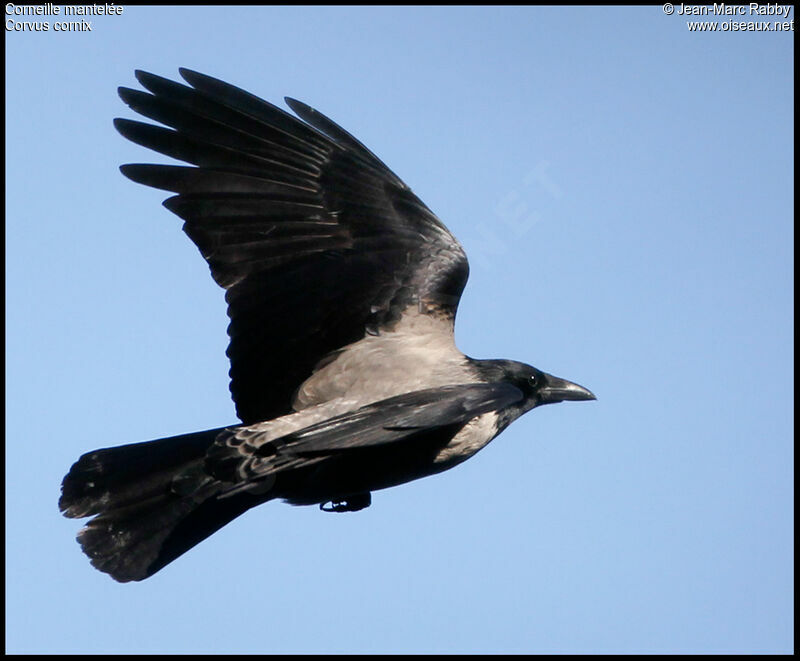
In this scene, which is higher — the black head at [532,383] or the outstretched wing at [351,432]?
the black head at [532,383]

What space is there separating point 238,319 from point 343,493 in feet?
3.91

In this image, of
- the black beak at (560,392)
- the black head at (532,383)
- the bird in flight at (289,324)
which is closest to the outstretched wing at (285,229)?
the bird in flight at (289,324)

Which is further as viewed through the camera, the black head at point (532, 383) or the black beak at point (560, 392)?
the black beak at point (560, 392)

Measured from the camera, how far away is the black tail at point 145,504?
24.3ft

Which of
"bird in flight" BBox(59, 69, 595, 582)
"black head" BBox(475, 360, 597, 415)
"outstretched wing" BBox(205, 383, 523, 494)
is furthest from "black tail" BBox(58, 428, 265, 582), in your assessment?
"black head" BBox(475, 360, 597, 415)

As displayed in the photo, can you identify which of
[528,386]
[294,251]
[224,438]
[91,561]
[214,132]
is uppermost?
[214,132]

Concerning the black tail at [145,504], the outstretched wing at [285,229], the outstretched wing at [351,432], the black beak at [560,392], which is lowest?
Answer: the black tail at [145,504]

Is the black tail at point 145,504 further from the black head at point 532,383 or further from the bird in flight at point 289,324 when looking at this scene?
the black head at point 532,383

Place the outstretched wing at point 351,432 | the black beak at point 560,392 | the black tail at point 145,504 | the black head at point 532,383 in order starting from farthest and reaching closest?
the black beak at point 560,392 < the black head at point 532,383 < the black tail at point 145,504 < the outstretched wing at point 351,432

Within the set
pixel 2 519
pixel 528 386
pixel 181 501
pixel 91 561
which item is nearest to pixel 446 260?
pixel 528 386

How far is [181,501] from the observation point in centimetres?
749

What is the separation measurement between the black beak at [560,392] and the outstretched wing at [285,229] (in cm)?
78

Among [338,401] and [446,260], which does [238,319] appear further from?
[446,260]

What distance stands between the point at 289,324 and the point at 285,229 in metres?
0.61
